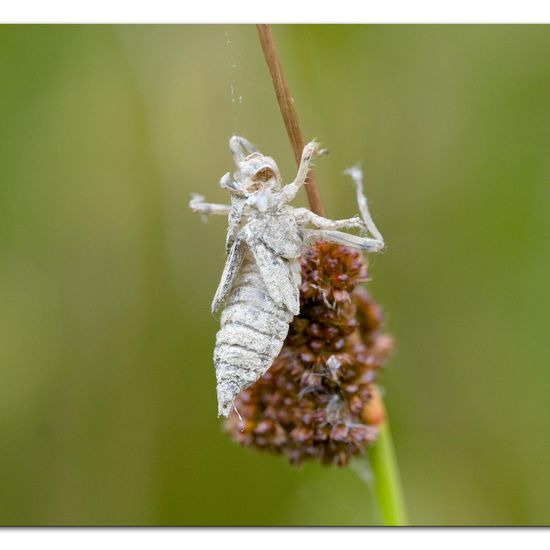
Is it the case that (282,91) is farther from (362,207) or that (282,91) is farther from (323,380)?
(323,380)

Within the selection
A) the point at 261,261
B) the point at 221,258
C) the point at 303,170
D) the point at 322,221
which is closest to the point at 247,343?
the point at 261,261

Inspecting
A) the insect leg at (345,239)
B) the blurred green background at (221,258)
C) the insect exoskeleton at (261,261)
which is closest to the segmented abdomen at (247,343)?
the insect exoskeleton at (261,261)

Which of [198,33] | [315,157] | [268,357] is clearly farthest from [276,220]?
[198,33]

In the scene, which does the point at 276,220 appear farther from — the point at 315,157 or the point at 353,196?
the point at 353,196

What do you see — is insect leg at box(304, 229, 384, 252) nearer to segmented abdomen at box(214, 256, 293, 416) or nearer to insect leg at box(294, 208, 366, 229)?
insect leg at box(294, 208, 366, 229)

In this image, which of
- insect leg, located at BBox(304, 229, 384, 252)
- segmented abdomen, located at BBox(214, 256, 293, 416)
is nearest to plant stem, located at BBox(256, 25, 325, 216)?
insect leg, located at BBox(304, 229, 384, 252)
